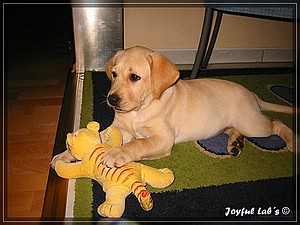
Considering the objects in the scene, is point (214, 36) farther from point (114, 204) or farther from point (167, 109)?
point (114, 204)

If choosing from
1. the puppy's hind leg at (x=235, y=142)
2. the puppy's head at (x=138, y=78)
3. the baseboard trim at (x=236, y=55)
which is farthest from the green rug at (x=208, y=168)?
the baseboard trim at (x=236, y=55)

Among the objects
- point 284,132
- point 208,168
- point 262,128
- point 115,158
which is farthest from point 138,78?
point 284,132

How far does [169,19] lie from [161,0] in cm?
14

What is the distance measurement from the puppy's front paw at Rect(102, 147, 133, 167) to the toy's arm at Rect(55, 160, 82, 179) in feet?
0.40

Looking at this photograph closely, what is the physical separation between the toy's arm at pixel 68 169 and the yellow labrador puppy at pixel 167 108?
15 centimetres

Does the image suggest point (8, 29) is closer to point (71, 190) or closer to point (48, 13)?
point (48, 13)

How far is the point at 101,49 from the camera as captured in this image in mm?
2453

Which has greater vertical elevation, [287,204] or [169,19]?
[169,19]

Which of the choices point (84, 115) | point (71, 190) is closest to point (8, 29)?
point (84, 115)

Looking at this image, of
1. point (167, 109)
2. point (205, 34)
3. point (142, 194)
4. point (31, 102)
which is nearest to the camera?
point (142, 194)

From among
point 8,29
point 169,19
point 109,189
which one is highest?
point 169,19

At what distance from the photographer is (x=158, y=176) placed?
4.45 feet

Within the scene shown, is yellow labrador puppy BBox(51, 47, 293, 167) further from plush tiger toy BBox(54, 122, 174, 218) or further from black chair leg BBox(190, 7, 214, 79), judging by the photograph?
black chair leg BBox(190, 7, 214, 79)

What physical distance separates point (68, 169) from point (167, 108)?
0.49 meters
